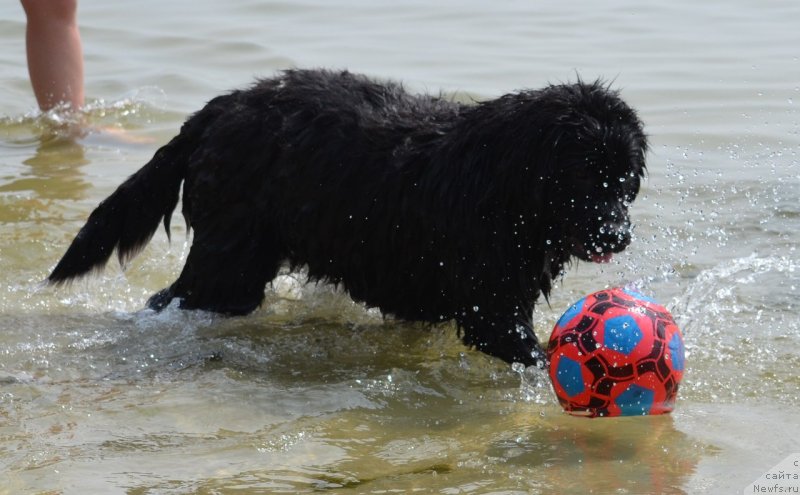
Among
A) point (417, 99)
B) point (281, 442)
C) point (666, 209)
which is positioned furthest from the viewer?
point (666, 209)

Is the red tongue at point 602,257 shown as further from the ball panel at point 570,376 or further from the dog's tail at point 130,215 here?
the dog's tail at point 130,215

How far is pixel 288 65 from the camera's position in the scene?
9.66 meters

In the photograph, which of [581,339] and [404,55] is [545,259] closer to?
[581,339]

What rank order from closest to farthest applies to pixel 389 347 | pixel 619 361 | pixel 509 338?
pixel 619 361 → pixel 509 338 → pixel 389 347

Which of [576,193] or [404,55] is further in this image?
[404,55]

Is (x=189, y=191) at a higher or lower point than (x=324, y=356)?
higher

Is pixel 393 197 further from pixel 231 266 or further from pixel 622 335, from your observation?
pixel 622 335

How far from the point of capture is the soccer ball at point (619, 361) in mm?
3902

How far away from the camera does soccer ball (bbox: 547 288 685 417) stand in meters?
3.90

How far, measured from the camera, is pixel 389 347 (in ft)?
16.3

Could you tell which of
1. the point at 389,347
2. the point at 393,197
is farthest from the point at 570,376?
the point at 389,347

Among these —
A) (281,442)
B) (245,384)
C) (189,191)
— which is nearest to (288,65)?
(189,191)

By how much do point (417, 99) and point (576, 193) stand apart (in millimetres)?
952

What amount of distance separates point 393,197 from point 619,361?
1.16m
